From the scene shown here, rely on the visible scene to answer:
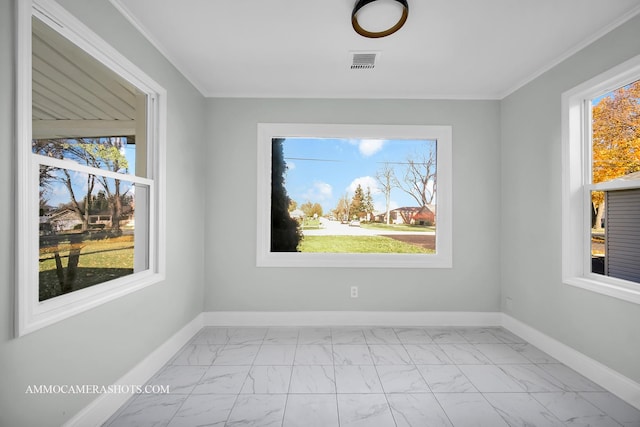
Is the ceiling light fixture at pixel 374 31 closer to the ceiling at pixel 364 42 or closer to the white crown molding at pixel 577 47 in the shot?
the ceiling at pixel 364 42

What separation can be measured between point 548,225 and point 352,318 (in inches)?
82.4

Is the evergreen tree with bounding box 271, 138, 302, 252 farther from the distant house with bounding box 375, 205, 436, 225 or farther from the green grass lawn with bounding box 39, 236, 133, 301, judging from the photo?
the green grass lawn with bounding box 39, 236, 133, 301

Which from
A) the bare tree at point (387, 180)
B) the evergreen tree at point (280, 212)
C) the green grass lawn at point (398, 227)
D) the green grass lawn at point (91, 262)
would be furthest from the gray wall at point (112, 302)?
the bare tree at point (387, 180)

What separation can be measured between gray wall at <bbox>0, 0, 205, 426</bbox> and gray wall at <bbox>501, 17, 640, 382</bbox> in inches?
130

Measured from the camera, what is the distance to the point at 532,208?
9.97ft

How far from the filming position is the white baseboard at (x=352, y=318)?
3.51 meters

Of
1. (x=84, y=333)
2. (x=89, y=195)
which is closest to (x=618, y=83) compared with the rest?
(x=89, y=195)

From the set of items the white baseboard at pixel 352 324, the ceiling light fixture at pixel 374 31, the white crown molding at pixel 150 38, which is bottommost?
the white baseboard at pixel 352 324

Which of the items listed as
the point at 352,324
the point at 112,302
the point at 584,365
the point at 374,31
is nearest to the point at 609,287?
the point at 584,365

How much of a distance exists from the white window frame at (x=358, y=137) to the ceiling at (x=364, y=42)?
1.27ft

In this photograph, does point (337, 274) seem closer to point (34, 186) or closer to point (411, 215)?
point (411, 215)

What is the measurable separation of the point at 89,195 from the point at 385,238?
9.20 feet

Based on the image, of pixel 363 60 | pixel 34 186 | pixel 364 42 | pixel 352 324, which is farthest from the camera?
pixel 352 324

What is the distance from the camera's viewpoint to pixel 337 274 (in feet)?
11.7
